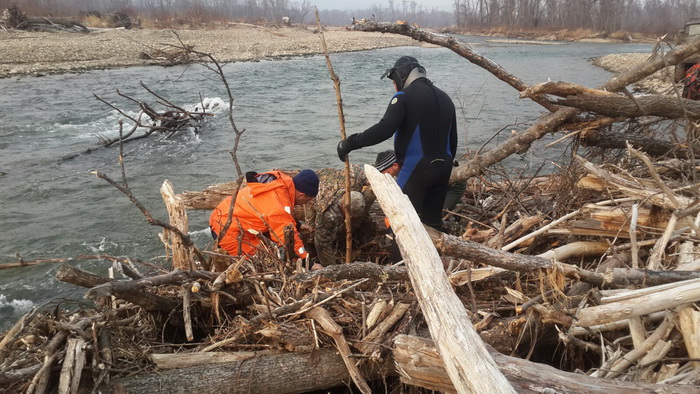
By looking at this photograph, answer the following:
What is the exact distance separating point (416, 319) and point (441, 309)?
886mm

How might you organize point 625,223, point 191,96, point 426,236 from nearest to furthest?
point 426,236 → point 625,223 → point 191,96

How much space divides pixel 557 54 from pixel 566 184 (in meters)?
31.4

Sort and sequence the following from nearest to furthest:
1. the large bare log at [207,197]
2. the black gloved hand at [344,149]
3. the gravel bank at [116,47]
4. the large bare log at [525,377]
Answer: the large bare log at [525,377]
the black gloved hand at [344,149]
the large bare log at [207,197]
the gravel bank at [116,47]

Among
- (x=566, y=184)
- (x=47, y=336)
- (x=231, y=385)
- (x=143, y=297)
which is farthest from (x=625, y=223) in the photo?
(x=47, y=336)

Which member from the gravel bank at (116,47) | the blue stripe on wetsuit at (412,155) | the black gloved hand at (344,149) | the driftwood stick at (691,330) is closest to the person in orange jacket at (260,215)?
the black gloved hand at (344,149)

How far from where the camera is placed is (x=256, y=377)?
9.03 feet

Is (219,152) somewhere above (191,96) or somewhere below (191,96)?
below

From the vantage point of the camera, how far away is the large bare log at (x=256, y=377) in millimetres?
2623

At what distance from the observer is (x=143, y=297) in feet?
9.61

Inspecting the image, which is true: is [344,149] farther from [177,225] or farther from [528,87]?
[528,87]

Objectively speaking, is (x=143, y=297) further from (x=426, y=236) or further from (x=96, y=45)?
(x=96, y=45)

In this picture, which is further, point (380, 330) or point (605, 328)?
point (380, 330)

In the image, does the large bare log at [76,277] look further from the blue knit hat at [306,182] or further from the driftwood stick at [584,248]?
the driftwood stick at [584,248]

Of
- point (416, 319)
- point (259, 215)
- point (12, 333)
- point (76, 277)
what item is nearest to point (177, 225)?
point (259, 215)
